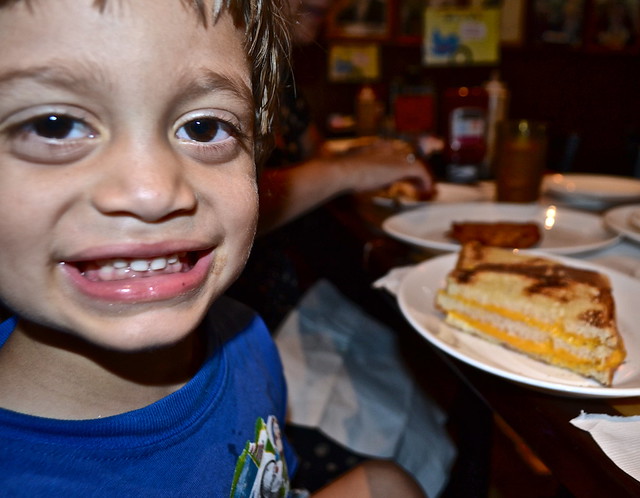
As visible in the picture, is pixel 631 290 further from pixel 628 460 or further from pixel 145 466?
pixel 145 466

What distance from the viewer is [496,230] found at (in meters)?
1.24

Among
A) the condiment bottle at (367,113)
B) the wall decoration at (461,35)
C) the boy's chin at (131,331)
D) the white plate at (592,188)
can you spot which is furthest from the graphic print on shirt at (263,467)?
the wall decoration at (461,35)

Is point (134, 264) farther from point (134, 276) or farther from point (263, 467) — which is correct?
point (263, 467)

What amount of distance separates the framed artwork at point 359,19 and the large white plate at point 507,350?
103 inches

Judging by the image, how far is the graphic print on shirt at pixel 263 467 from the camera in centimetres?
72

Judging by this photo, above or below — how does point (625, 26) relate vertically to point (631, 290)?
above

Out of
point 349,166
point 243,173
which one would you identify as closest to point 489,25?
point 349,166

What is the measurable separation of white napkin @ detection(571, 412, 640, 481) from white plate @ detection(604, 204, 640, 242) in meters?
0.62

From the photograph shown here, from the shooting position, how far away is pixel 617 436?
2.01ft

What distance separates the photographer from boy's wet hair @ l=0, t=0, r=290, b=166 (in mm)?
593

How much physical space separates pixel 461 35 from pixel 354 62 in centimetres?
70

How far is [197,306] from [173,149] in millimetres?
178

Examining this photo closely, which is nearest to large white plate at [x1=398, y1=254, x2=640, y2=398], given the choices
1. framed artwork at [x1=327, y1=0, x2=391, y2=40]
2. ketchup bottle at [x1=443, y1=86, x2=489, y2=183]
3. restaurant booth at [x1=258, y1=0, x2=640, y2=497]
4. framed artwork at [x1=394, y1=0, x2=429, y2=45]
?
restaurant booth at [x1=258, y1=0, x2=640, y2=497]

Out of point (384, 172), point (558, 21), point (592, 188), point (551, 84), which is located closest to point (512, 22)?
point (558, 21)
